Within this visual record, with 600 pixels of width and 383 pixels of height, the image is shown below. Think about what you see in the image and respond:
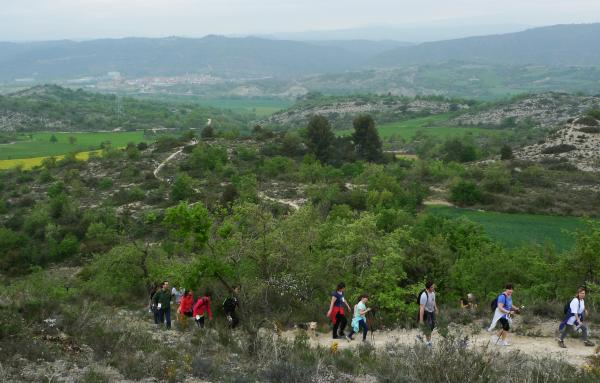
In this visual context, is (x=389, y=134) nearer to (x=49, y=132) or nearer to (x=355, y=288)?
(x=49, y=132)

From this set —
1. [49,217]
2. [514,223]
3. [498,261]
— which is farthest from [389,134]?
[498,261]

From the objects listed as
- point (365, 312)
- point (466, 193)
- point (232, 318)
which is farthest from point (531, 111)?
point (232, 318)

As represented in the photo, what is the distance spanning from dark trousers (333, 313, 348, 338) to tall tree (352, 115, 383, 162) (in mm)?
54422

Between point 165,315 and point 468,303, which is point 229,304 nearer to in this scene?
point 165,315

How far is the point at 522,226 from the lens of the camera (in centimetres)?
4462

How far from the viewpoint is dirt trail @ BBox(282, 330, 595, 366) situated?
12719 millimetres

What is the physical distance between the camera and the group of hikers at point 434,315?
13297 millimetres

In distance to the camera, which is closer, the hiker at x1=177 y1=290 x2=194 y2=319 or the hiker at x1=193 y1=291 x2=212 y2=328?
the hiker at x1=193 y1=291 x2=212 y2=328

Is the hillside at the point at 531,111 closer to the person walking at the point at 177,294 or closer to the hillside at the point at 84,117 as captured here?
the hillside at the point at 84,117

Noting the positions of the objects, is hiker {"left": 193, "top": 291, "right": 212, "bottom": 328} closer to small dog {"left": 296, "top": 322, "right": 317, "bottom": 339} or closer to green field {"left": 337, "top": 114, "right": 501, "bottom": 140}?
small dog {"left": 296, "top": 322, "right": 317, "bottom": 339}

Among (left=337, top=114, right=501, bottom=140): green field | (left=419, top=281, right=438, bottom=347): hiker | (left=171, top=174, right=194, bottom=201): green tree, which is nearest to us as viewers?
(left=419, top=281, right=438, bottom=347): hiker

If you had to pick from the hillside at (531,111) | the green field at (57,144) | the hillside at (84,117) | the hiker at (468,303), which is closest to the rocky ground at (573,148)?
the hiker at (468,303)

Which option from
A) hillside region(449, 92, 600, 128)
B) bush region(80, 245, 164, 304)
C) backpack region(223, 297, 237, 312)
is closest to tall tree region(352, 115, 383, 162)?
bush region(80, 245, 164, 304)

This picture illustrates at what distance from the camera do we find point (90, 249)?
39.2 meters
